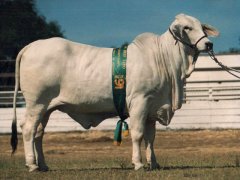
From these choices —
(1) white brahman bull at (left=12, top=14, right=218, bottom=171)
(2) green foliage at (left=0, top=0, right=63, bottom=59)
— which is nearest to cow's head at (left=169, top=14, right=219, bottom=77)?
(1) white brahman bull at (left=12, top=14, right=218, bottom=171)

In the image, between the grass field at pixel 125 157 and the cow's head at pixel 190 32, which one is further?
the cow's head at pixel 190 32

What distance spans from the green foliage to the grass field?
3427 cm

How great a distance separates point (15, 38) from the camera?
62.7 metres

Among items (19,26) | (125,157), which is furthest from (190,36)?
(19,26)

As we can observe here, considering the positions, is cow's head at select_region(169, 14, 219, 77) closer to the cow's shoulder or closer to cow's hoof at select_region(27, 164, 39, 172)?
the cow's shoulder

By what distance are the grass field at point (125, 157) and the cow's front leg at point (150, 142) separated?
0.70 feet

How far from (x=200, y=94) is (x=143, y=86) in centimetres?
1953

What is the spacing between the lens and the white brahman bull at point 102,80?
12969 millimetres

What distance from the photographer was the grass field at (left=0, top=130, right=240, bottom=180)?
478 inches

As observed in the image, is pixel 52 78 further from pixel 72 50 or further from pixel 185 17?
pixel 185 17

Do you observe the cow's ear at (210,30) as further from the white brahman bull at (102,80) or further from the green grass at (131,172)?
the green grass at (131,172)

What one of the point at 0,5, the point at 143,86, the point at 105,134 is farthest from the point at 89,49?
the point at 0,5

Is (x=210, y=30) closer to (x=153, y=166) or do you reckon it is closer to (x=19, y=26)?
(x=153, y=166)

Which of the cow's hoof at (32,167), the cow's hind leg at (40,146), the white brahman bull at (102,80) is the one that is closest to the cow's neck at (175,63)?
the white brahman bull at (102,80)
